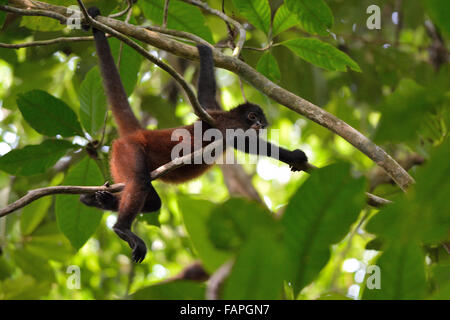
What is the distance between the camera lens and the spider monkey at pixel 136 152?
11.0ft

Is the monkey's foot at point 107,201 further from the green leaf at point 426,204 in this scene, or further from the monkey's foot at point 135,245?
the green leaf at point 426,204

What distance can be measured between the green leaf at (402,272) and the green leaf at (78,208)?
2.91 m

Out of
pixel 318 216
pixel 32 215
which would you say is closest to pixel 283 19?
pixel 318 216

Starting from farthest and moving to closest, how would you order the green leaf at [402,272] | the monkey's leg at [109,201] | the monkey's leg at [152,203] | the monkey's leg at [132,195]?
the monkey's leg at [152,203] → the monkey's leg at [109,201] → the monkey's leg at [132,195] → the green leaf at [402,272]

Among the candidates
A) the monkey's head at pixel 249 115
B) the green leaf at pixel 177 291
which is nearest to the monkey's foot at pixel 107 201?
the monkey's head at pixel 249 115

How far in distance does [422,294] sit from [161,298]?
0.69 meters

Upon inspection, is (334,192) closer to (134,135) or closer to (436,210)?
(436,210)

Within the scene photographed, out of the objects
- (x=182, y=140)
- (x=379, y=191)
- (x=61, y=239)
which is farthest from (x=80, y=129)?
(x=379, y=191)

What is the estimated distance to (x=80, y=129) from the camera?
3.44 meters

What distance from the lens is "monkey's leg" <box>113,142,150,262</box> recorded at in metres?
3.28

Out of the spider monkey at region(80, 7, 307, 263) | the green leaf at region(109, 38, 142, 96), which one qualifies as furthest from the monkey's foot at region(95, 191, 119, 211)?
the green leaf at region(109, 38, 142, 96)

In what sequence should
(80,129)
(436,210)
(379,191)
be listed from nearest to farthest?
(436,210) < (80,129) < (379,191)

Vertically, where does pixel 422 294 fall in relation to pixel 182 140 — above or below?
below

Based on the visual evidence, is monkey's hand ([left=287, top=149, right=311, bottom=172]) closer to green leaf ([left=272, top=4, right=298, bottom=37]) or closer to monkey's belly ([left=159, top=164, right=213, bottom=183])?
green leaf ([left=272, top=4, right=298, bottom=37])
